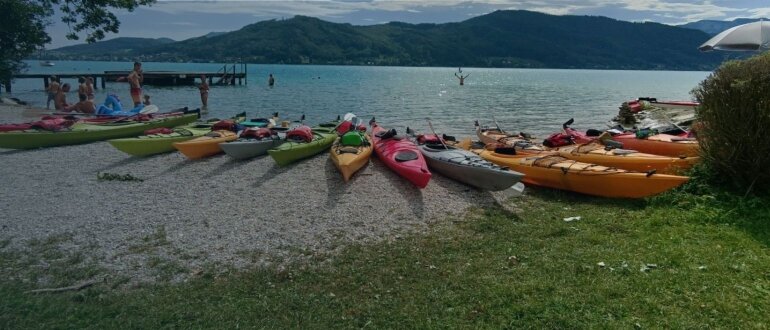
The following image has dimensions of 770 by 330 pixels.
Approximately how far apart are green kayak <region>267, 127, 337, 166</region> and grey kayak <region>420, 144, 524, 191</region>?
10.3 ft

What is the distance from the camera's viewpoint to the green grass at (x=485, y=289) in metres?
4.80

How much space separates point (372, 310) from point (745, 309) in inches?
145

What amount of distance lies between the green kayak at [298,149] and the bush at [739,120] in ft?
29.3

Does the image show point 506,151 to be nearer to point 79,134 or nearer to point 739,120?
point 739,120

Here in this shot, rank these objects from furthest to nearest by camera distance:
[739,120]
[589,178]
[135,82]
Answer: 1. [135,82]
2. [589,178]
3. [739,120]

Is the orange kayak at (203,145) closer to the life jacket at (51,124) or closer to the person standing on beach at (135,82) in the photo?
the life jacket at (51,124)

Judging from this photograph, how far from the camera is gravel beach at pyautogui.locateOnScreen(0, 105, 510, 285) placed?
6750 millimetres

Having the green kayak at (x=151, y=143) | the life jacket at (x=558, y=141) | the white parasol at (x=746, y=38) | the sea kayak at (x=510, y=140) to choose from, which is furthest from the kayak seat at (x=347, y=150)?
the white parasol at (x=746, y=38)

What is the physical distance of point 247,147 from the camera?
508 inches

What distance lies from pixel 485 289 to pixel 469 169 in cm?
512

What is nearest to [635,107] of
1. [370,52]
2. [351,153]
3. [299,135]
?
[299,135]

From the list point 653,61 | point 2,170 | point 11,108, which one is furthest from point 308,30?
point 2,170

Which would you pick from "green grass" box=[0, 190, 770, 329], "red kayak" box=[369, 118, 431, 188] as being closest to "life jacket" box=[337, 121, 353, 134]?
"red kayak" box=[369, 118, 431, 188]

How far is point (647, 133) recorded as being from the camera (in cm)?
1341
